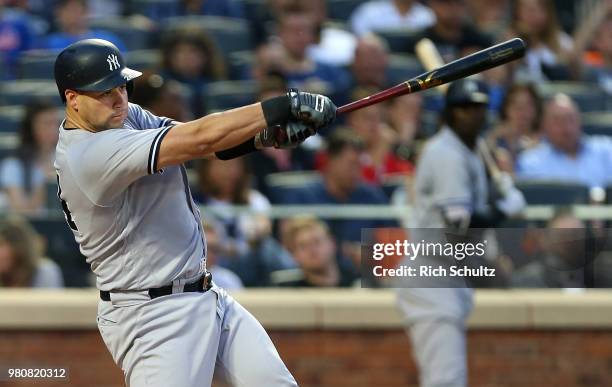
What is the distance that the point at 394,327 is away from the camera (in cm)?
658

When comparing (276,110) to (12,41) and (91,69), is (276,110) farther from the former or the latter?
(12,41)

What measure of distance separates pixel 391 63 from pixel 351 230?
245 centimetres

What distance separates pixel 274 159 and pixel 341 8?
2.13 m

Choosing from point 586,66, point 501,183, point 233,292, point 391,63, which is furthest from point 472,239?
point 586,66

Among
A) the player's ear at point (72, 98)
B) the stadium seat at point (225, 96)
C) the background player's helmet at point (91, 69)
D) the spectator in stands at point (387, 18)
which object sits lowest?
the player's ear at point (72, 98)

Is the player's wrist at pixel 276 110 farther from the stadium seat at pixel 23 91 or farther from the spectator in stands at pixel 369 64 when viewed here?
the spectator in stands at pixel 369 64

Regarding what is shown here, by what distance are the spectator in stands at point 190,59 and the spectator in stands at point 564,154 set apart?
7.37 feet

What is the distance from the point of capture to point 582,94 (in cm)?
899

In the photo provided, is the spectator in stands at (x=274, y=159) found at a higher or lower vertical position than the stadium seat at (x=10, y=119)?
lower

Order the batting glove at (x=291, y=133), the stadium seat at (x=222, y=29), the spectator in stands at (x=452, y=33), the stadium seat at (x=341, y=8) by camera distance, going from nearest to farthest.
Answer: the batting glove at (x=291, y=133) < the stadium seat at (x=222, y=29) < the spectator in stands at (x=452, y=33) < the stadium seat at (x=341, y=8)

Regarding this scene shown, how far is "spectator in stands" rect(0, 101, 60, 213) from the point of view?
7.09 metres

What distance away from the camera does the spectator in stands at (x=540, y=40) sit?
915 centimetres

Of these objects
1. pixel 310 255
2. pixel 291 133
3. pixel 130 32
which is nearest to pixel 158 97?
pixel 130 32

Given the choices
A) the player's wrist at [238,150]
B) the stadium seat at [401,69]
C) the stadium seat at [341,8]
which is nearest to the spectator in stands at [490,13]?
the stadium seat at [401,69]
